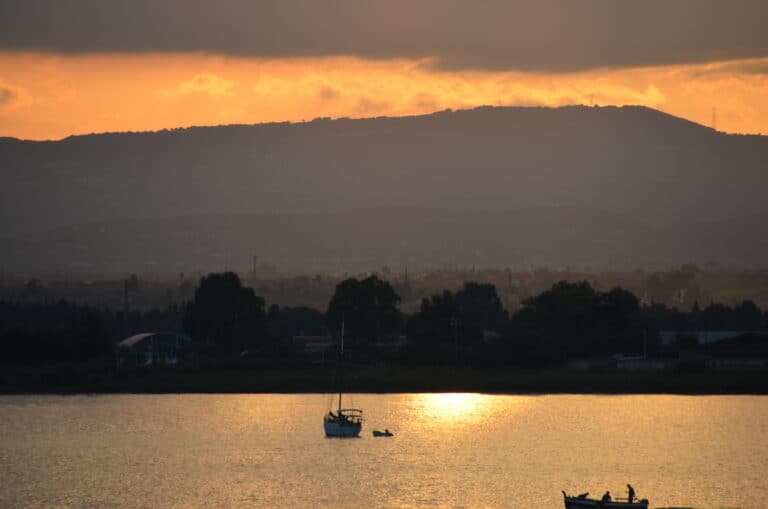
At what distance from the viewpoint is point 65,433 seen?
143000 millimetres

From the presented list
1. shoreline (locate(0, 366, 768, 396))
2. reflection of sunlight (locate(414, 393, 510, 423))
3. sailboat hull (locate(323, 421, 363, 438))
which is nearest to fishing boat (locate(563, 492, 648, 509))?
sailboat hull (locate(323, 421, 363, 438))

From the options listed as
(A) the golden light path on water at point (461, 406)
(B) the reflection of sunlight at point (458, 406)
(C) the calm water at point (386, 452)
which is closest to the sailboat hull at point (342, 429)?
(C) the calm water at point (386, 452)

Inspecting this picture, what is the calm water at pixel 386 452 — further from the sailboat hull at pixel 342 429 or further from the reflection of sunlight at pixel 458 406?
the sailboat hull at pixel 342 429

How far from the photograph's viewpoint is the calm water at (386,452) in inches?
4171

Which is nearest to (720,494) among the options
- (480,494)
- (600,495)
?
(600,495)

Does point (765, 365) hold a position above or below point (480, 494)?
above

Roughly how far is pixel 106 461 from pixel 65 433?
1970cm

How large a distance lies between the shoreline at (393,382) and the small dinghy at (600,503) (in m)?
84.8

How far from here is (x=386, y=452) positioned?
130 metres

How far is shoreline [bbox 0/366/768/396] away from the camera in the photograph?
183 m

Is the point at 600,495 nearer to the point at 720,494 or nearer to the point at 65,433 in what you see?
the point at 720,494

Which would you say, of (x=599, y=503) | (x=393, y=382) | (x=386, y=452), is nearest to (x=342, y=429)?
(x=386, y=452)

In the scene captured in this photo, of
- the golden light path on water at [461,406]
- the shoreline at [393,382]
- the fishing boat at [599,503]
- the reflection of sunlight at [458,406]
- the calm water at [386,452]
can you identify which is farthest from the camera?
the shoreline at [393,382]

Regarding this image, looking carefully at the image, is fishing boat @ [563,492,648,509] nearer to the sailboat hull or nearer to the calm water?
the calm water
